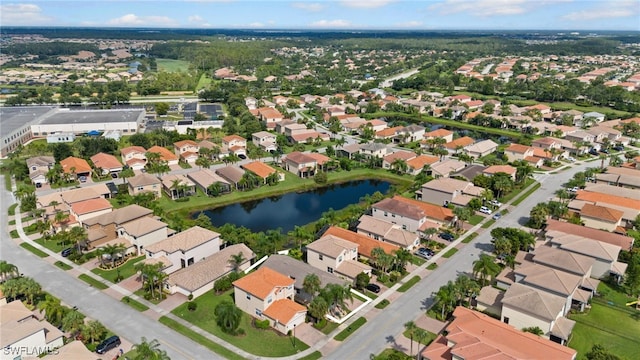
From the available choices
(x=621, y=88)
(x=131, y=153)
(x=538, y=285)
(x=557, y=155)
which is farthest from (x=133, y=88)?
(x=621, y=88)

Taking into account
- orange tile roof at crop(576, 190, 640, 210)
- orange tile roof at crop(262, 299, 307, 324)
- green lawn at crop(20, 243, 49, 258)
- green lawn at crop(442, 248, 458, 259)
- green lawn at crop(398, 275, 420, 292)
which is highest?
orange tile roof at crop(576, 190, 640, 210)

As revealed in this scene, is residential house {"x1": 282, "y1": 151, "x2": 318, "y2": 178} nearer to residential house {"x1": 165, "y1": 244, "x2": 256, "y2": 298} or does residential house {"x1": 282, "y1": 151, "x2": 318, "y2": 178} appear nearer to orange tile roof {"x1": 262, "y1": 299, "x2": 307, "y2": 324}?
residential house {"x1": 165, "y1": 244, "x2": 256, "y2": 298}

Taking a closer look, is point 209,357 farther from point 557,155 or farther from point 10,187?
point 557,155

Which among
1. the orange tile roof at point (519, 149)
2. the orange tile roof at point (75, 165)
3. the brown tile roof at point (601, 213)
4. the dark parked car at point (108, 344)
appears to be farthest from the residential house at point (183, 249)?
the orange tile roof at point (519, 149)

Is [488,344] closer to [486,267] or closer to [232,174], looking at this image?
[486,267]

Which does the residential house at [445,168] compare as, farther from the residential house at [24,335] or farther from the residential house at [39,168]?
the residential house at [39,168]

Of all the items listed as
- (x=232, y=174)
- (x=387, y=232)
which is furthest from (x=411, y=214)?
(x=232, y=174)

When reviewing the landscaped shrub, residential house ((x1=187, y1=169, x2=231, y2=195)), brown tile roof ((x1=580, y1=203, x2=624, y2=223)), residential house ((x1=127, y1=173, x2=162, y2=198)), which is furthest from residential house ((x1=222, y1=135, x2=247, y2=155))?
brown tile roof ((x1=580, y1=203, x2=624, y2=223))
